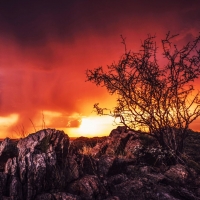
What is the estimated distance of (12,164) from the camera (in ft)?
32.1

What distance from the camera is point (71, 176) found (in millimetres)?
10102

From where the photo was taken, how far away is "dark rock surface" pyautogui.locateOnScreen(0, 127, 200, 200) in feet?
29.9

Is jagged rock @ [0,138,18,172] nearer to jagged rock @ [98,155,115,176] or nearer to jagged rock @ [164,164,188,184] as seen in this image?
jagged rock @ [98,155,115,176]

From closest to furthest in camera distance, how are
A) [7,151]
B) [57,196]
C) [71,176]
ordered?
[57,196] < [71,176] < [7,151]

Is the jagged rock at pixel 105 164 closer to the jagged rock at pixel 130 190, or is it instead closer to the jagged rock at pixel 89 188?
the jagged rock at pixel 130 190

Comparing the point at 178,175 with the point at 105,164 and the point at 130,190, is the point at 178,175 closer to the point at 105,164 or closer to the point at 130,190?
the point at 105,164

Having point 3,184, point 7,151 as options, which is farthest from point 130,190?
point 7,151

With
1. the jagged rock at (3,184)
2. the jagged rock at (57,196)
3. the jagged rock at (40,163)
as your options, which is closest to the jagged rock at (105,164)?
the jagged rock at (40,163)

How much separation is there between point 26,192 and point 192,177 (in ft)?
23.8

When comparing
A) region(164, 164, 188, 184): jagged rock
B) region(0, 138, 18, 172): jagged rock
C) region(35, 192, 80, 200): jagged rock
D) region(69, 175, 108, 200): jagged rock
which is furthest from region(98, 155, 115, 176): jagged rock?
region(0, 138, 18, 172): jagged rock

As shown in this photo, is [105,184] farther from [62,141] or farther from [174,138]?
[174,138]

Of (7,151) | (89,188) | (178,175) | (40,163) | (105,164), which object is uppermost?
(7,151)

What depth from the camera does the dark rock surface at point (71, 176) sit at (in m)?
9.10

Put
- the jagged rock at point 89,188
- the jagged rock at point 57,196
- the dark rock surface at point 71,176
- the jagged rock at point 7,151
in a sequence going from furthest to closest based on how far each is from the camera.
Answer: the jagged rock at point 7,151 → the jagged rock at point 89,188 → the dark rock surface at point 71,176 → the jagged rock at point 57,196
